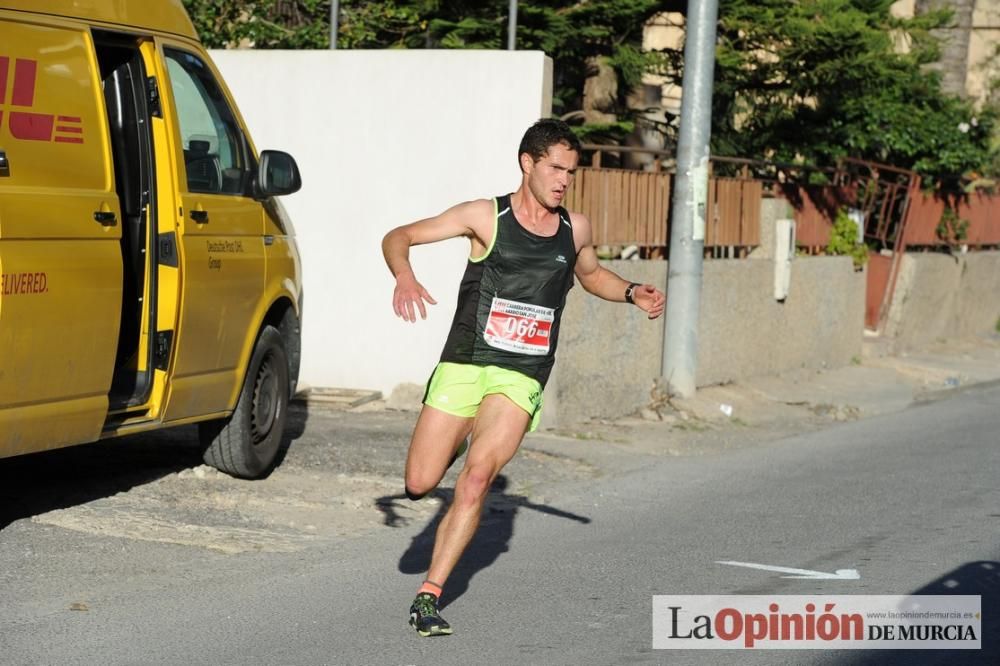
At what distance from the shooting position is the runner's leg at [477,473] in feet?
19.4

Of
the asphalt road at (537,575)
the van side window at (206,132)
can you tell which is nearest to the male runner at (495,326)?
the asphalt road at (537,575)

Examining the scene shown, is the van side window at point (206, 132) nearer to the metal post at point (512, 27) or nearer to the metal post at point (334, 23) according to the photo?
the metal post at point (512, 27)

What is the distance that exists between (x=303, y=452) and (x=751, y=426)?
483cm

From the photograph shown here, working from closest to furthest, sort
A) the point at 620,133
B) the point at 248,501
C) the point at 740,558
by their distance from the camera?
the point at 740,558
the point at 248,501
the point at 620,133

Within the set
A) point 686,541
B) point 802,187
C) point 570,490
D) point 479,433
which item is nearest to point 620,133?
point 802,187

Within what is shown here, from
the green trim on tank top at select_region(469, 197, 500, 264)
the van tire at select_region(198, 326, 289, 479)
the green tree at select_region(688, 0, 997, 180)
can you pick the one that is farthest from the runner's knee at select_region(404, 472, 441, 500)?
the green tree at select_region(688, 0, 997, 180)

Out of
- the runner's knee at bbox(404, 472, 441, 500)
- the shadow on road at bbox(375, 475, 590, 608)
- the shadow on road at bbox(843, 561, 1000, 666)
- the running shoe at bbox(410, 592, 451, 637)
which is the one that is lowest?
the shadow on road at bbox(375, 475, 590, 608)

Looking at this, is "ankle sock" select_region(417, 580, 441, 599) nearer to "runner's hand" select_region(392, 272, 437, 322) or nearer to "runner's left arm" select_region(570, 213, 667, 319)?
"runner's hand" select_region(392, 272, 437, 322)

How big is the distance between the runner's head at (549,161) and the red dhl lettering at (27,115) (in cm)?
219

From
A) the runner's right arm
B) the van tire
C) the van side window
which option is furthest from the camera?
the van tire

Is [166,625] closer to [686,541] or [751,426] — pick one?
[686,541]

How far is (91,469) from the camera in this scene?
9.08 meters

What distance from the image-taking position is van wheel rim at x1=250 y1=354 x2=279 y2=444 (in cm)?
905

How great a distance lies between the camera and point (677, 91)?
24406 mm
